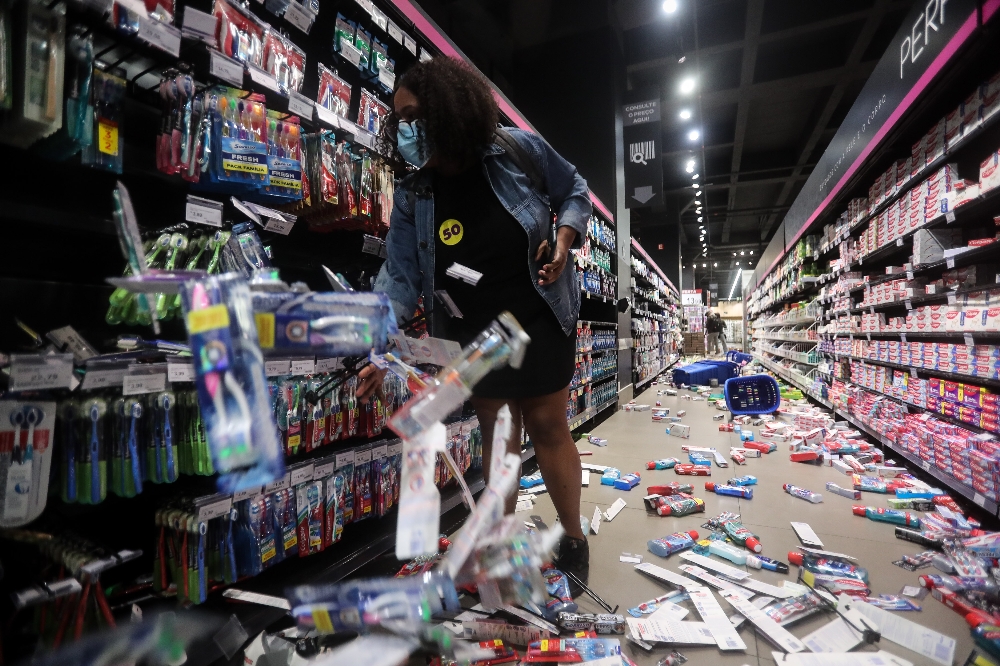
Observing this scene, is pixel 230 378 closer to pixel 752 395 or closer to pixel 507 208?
pixel 507 208

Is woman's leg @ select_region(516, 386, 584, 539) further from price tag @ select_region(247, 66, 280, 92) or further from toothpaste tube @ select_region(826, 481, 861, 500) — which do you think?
toothpaste tube @ select_region(826, 481, 861, 500)

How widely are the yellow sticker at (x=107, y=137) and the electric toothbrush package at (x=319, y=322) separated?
0.95 m

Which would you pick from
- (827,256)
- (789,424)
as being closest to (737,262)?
(827,256)

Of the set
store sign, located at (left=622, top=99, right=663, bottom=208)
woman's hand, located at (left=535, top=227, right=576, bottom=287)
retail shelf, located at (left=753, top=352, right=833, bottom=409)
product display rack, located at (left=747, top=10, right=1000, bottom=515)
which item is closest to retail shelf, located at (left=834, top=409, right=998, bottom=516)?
product display rack, located at (left=747, top=10, right=1000, bottom=515)

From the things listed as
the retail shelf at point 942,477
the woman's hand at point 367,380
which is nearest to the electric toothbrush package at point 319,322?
the woman's hand at point 367,380

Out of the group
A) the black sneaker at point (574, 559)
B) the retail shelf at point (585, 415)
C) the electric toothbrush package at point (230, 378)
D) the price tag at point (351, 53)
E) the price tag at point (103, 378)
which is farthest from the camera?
the retail shelf at point (585, 415)

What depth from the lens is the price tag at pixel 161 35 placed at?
3.57ft

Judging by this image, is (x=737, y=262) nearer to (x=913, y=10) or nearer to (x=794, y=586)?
(x=913, y=10)

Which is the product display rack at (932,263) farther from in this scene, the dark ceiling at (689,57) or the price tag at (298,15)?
the price tag at (298,15)

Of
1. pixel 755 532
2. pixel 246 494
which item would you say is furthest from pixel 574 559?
pixel 246 494

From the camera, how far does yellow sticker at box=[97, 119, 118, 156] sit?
1064mm

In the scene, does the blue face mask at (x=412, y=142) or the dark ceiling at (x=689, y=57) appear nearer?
the blue face mask at (x=412, y=142)

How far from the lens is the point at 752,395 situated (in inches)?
201

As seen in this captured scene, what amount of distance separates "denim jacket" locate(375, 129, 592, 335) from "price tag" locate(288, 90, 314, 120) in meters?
0.43
